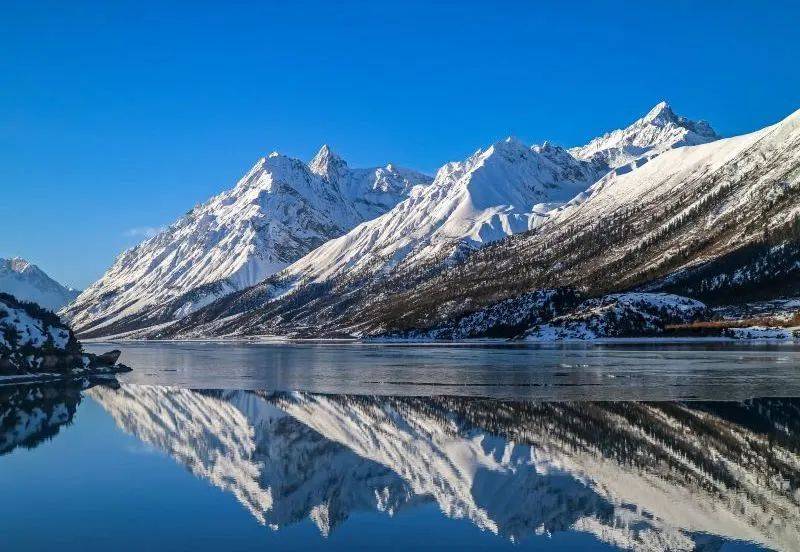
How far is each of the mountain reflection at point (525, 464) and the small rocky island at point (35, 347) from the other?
148 feet

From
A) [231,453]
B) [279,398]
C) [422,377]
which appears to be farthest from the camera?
[422,377]

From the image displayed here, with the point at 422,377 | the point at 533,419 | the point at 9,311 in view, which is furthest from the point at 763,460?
the point at 9,311

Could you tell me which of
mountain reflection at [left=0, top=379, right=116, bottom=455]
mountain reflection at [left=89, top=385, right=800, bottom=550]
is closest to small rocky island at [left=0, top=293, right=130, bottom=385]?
mountain reflection at [left=0, top=379, right=116, bottom=455]

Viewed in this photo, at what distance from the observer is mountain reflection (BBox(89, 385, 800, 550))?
2841cm

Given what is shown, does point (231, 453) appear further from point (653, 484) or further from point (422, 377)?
point (422, 377)

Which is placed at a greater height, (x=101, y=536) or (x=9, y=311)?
(x=9, y=311)

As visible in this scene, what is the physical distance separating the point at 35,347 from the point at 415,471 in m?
81.9

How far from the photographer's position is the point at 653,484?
3284cm

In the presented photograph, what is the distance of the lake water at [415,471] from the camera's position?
2744cm

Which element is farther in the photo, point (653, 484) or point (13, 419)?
point (13, 419)

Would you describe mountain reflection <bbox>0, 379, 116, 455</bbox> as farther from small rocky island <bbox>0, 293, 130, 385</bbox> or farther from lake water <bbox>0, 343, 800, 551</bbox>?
small rocky island <bbox>0, 293, 130, 385</bbox>

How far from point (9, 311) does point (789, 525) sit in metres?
98.8

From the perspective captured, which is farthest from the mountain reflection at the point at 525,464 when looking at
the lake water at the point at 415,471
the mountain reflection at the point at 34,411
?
the mountain reflection at the point at 34,411

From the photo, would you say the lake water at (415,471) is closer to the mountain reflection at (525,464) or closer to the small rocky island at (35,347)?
the mountain reflection at (525,464)
